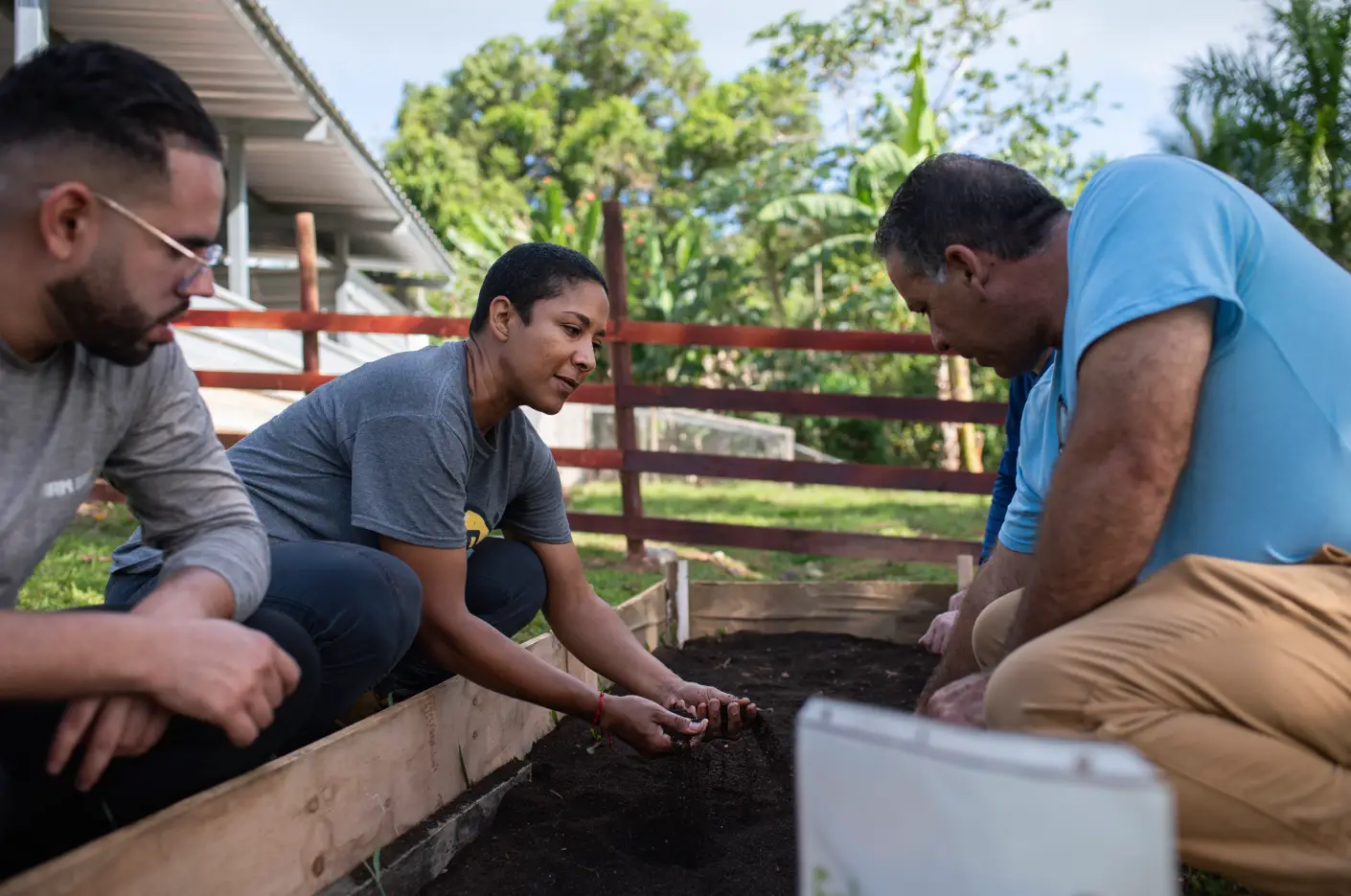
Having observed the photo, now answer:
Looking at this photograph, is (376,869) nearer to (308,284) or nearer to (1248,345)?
(1248,345)

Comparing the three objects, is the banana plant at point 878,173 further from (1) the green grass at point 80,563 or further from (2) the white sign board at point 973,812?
(2) the white sign board at point 973,812

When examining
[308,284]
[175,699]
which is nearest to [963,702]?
[175,699]

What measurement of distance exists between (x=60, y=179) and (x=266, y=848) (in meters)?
0.98

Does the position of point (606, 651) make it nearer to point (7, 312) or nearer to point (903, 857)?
point (7, 312)

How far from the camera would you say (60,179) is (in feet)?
4.36

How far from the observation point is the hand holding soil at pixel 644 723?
2297 millimetres

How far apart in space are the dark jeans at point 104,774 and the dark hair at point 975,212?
52.5 inches

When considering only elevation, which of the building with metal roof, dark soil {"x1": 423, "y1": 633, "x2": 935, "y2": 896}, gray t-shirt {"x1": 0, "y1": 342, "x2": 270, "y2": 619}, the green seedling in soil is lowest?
dark soil {"x1": 423, "y1": 633, "x2": 935, "y2": 896}

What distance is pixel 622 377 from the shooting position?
19.5 ft

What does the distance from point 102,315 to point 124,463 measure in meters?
0.32

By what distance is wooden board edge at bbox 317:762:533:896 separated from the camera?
1771 mm

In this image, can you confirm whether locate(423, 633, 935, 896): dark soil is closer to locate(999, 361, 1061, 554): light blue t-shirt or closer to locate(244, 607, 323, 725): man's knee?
locate(244, 607, 323, 725): man's knee

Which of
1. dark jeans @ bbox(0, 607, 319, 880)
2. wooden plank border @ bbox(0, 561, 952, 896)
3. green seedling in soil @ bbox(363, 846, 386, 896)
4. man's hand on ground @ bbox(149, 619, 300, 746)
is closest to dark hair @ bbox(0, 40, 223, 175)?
man's hand on ground @ bbox(149, 619, 300, 746)

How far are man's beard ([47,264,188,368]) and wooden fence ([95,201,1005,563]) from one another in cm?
399
